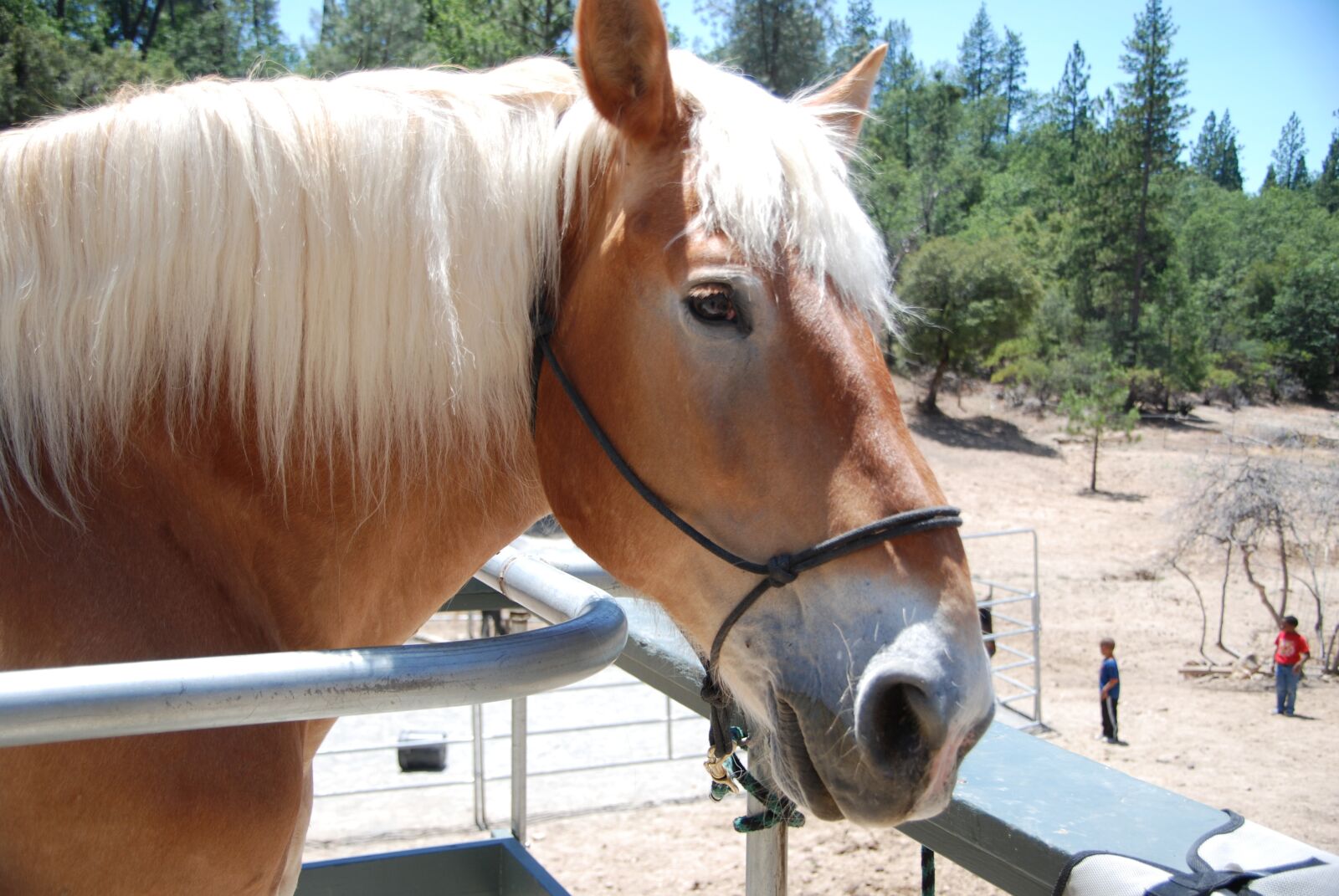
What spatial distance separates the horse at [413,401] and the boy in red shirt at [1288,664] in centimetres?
1389

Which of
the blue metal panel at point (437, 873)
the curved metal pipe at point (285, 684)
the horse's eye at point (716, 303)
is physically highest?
the horse's eye at point (716, 303)

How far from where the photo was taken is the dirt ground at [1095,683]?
7.11m

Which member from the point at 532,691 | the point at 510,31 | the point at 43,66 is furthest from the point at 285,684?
the point at 510,31

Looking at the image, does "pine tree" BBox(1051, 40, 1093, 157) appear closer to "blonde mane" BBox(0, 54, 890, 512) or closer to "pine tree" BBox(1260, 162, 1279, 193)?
"pine tree" BBox(1260, 162, 1279, 193)

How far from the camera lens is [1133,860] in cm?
111

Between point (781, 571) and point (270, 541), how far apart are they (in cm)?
88

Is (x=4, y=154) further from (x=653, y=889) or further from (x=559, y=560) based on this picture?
(x=653, y=889)

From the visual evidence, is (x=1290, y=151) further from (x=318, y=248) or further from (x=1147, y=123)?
(x=318, y=248)

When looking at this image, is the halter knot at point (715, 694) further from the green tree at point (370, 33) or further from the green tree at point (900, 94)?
the green tree at point (900, 94)

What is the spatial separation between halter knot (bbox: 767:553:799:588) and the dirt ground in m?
6.02

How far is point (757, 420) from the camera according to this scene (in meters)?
1.37

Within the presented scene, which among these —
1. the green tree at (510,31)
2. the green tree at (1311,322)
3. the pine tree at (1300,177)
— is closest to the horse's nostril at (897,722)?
the green tree at (510,31)

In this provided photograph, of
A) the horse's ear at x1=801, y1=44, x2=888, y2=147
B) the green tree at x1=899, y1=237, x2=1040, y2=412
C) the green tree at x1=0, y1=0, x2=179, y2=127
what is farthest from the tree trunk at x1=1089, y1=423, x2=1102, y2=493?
the horse's ear at x1=801, y1=44, x2=888, y2=147

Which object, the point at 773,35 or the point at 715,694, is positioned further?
the point at 773,35
